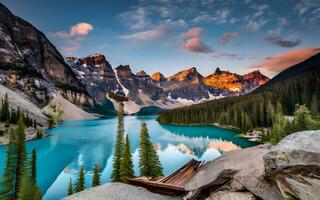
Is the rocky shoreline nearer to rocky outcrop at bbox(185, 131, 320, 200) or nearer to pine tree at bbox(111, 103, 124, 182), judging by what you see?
rocky outcrop at bbox(185, 131, 320, 200)

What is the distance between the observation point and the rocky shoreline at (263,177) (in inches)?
315

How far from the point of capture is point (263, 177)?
1009 cm

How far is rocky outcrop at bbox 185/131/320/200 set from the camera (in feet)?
26.2

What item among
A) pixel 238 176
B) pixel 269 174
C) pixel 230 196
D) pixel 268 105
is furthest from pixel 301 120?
pixel 268 105

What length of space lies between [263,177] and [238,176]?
1.04 metres

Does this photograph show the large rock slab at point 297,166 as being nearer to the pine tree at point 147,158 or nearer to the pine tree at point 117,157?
the pine tree at point 147,158

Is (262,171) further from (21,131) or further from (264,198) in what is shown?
(21,131)

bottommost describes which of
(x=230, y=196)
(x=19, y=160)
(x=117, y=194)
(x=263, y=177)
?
(x=19, y=160)

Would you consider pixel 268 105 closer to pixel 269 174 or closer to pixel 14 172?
pixel 14 172

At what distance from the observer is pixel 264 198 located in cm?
979

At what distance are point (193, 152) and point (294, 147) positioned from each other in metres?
76.6

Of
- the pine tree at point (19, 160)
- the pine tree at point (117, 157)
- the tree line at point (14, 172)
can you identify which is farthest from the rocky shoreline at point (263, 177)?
the pine tree at point (117, 157)

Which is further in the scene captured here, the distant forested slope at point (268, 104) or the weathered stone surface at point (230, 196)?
the distant forested slope at point (268, 104)

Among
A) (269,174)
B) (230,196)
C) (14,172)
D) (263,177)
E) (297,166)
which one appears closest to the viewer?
(297,166)
